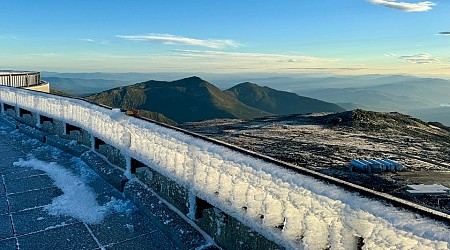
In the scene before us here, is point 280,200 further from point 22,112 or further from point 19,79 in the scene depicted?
point 19,79

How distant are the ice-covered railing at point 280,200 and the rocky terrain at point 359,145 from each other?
16.8 feet

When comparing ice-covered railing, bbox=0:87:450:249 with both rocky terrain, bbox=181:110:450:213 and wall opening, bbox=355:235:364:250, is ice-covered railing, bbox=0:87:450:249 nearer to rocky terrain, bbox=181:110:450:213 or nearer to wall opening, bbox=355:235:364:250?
wall opening, bbox=355:235:364:250

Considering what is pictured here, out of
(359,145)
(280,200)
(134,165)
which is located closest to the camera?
(280,200)

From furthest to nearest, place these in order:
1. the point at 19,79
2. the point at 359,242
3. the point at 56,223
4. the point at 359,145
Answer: the point at 19,79 < the point at 359,145 < the point at 56,223 < the point at 359,242

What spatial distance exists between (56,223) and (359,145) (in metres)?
10.6

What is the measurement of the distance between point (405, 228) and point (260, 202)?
3.60ft

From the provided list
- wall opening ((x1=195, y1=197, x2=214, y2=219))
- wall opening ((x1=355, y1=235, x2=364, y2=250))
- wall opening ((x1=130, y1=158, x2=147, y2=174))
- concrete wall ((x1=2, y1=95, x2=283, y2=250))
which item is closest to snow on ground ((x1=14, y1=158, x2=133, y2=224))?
concrete wall ((x1=2, y1=95, x2=283, y2=250))

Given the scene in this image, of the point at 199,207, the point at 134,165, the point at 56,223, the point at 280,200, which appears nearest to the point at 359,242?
the point at 280,200

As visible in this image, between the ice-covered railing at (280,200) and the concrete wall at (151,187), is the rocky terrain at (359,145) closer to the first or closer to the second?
the concrete wall at (151,187)

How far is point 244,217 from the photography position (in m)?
2.86

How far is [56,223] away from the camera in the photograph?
431 centimetres

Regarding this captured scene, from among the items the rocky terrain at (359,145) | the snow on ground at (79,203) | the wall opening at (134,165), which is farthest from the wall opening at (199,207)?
the rocky terrain at (359,145)

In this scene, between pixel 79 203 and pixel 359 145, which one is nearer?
pixel 79 203

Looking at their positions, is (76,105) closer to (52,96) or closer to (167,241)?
(52,96)
